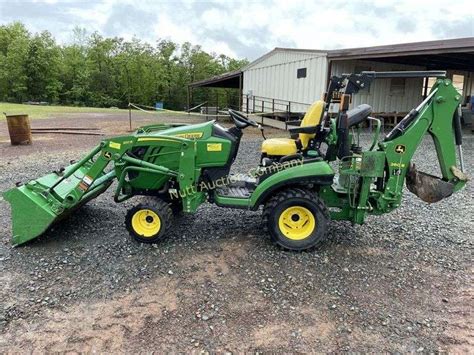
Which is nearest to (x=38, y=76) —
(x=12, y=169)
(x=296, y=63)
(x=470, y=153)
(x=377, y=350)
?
(x=296, y=63)

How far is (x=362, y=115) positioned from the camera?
4199 millimetres

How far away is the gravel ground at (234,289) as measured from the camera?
272cm

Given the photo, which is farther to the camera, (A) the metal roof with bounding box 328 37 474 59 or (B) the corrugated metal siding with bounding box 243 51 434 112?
(B) the corrugated metal siding with bounding box 243 51 434 112

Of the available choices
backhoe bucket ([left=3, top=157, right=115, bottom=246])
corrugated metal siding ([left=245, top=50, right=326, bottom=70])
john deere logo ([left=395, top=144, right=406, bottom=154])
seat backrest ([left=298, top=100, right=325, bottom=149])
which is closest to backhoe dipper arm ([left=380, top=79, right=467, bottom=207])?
john deere logo ([left=395, top=144, right=406, bottom=154])

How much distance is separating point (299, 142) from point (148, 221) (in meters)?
1.79

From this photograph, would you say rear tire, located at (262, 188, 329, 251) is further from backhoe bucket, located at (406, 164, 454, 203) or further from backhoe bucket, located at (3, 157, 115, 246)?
backhoe bucket, located at (3, 157, 115, 246)

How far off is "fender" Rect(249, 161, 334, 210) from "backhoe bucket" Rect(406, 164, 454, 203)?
0.90m

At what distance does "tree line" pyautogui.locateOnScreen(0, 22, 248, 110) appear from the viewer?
50.2 meters

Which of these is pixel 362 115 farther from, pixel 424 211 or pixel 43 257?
pixel 43 257

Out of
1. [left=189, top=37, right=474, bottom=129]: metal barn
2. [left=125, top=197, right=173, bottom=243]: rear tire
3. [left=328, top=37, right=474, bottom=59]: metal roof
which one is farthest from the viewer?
[left=189, top=37, right=474, bottom=129]: metal barn

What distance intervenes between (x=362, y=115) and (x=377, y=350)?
7.86 feet

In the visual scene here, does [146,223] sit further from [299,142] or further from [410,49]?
[410,49]

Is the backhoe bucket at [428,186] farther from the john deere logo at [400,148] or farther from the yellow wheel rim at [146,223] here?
the yellow wheel rim at [146,223]

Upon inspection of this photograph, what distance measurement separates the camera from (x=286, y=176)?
392 cm
